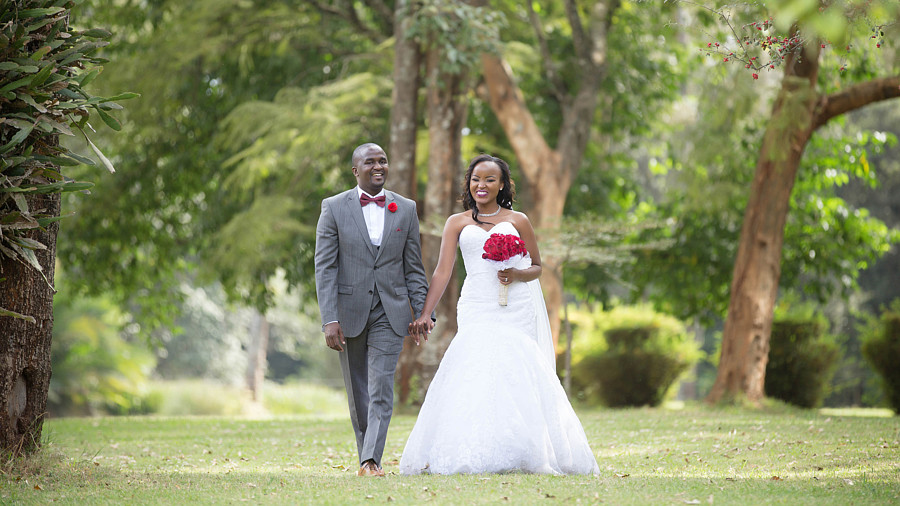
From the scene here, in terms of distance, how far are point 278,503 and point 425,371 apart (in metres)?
8.29

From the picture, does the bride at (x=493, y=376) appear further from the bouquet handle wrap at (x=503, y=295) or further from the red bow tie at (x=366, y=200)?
the red bow tie at (x=366, y=200)

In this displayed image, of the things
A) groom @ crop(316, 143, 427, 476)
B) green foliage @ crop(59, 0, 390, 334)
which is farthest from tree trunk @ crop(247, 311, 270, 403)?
groom @ crop(316, 143, 427, 476)

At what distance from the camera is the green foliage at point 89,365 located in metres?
27.9

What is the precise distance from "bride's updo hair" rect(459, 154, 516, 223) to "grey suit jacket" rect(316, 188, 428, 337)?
0.56 meters

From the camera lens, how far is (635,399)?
15781mm

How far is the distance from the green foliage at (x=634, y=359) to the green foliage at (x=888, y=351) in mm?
2763

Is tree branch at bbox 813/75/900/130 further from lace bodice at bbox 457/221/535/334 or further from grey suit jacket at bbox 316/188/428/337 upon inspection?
grey suit jacket at bbox 316/188/428/337

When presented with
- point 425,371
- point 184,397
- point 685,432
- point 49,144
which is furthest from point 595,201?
point 184,397

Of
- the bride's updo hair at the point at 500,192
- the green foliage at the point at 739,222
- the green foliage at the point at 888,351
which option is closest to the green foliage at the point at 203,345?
the green foliage at the point at 739,222

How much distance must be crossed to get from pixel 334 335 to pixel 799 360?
11.6 meters

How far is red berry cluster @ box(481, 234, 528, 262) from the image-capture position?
19.5 ft

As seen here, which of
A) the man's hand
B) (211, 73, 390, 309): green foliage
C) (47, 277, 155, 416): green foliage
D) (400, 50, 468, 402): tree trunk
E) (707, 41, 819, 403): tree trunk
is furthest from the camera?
(47, 277, 155, 416): green foliage

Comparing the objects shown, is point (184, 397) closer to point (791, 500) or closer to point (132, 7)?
point (132, 7)

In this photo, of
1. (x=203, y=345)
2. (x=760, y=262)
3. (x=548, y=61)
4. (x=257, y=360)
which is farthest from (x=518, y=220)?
(x=203, y=345)
